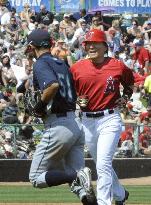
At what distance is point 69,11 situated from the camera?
93.8 feet

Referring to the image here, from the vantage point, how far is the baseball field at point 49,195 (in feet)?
40.0

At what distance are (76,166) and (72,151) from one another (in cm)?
18

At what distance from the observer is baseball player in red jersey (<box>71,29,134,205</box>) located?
380 inches

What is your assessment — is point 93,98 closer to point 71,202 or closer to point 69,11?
point 71,202

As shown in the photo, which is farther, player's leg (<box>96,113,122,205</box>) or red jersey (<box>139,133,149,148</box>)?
red jersey (<box>139,133,149,148</box>)

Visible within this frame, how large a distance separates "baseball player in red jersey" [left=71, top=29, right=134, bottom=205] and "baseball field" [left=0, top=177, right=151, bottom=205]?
7.72ft

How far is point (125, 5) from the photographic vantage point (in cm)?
2903

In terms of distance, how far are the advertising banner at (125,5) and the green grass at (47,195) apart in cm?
1421

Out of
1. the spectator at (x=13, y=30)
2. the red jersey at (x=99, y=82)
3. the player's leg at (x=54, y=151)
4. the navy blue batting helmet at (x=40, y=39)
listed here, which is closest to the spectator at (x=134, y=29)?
the spectator at (x=13, y=30)

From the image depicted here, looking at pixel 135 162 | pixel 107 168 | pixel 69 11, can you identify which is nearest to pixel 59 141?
pixel 107 168

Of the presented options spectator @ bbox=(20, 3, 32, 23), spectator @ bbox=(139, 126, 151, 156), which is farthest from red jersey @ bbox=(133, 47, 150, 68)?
spectator @ bbox=(139, 126, 151, 156)

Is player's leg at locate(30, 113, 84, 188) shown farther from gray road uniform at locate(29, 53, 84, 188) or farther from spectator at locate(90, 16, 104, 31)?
spectator at locate(90, 16, 104, 31)

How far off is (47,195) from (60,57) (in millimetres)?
6736

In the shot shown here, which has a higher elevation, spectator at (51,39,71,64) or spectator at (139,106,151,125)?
spectator at (51,39,71,64)
